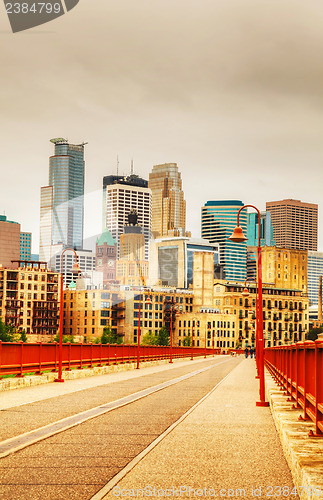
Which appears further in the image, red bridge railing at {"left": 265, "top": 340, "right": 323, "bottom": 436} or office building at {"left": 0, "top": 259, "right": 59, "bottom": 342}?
office building at {"left": 0, "top": 259, "right": 59, "bottom": 342}

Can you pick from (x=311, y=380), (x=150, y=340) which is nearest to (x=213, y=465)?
(x=311, y=380)

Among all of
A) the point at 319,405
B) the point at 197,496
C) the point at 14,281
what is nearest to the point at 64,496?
the point at 197,496

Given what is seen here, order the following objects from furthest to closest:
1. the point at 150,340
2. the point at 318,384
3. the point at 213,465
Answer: the point at 150,340, the point at 213,465, the point at 318,384

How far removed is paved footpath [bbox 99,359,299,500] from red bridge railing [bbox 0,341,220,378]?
12.0 meters

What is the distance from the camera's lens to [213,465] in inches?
438

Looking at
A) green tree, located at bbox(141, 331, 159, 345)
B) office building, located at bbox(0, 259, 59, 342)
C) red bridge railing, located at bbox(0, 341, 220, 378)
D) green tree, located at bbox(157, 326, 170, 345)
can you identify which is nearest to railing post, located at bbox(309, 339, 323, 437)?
red bridge railing, located at bbox(0, 341, 220, 378)

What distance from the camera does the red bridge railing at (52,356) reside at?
92.9 feet

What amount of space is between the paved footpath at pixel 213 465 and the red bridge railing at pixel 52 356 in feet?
39.4

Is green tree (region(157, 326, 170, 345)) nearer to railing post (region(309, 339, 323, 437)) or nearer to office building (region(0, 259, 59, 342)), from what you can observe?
office building (region(0, 259, 59, 342))

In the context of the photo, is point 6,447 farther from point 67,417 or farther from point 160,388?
point 160,388

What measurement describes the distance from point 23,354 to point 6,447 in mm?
17583

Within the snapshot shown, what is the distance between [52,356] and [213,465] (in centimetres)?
2415

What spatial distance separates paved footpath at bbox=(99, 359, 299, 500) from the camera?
9.24 m

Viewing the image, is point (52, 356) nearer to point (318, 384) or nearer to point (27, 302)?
point (318, 384)
